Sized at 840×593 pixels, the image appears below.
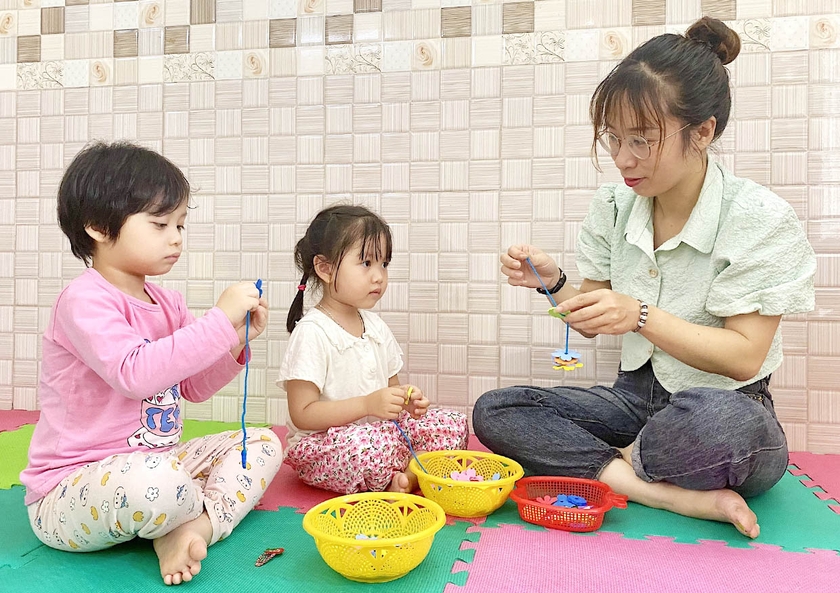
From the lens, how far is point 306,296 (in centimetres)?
181

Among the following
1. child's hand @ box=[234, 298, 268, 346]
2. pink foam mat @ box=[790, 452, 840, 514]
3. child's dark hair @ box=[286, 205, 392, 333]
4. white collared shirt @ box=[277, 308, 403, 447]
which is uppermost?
child's dark hair @ box=[286, 205, 392, 333]

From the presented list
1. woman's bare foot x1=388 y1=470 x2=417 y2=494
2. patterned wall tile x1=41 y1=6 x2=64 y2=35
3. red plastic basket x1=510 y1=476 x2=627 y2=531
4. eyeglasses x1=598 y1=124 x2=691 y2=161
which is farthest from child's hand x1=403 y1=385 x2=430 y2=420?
patterned wall tile x1=41 y1=6 x2=64 y2=35

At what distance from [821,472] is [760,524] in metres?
0.42

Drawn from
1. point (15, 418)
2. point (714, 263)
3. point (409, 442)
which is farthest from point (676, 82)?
point (15, 418)

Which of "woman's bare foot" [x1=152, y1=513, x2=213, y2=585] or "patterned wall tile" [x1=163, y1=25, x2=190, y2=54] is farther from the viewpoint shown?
"patterned wall tile" [x1=163, y1=25, x2=190, y2=54]

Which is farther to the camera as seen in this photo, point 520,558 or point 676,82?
point 676,82

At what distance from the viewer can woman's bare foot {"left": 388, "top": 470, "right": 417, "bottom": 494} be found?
130 centimetres

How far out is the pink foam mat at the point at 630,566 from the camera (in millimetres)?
936

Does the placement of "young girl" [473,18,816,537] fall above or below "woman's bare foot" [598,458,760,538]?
above

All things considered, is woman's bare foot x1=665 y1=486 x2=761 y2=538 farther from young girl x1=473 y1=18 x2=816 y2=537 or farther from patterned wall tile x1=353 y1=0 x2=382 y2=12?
patterned wall tile x1=353 y1=0 x2=382 y2=12

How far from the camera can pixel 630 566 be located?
0.99 meters

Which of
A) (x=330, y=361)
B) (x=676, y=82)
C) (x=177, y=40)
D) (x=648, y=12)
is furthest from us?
(x=177, y=40)

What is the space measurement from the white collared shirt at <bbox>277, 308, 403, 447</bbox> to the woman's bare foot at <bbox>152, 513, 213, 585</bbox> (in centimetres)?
40

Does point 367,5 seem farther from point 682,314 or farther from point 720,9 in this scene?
point 682,314
